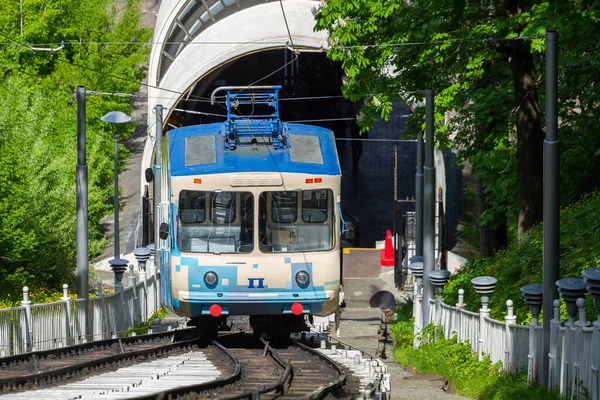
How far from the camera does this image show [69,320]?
71.2ft

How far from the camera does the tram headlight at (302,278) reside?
2033 centimetres

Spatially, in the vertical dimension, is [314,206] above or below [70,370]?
above

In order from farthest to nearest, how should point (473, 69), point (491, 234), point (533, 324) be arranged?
point (491, 234), point (473, 69), point (533, 324)

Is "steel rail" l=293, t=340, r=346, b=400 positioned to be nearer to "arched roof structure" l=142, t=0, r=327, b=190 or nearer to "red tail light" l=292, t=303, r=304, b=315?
"red tail light" l=292, t=303, r=304, b=315

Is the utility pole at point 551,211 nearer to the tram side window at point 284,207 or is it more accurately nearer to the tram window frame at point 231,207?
the tram side window at point 284,207

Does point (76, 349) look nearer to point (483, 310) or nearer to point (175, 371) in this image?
point (175, 371)

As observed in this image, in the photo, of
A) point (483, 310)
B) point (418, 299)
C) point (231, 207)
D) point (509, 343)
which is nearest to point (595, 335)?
point (509, 343)

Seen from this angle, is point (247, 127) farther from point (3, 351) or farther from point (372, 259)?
point (372, 259)

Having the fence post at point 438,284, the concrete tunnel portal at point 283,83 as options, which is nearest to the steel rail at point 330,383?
the fence post at point 438,284

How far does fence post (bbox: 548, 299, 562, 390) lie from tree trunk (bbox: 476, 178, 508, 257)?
55.4 ft

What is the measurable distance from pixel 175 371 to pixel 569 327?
6.09 meters

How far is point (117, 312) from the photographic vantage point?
25.8 metres

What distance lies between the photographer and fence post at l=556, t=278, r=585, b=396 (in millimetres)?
14203

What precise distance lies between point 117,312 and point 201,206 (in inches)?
247
